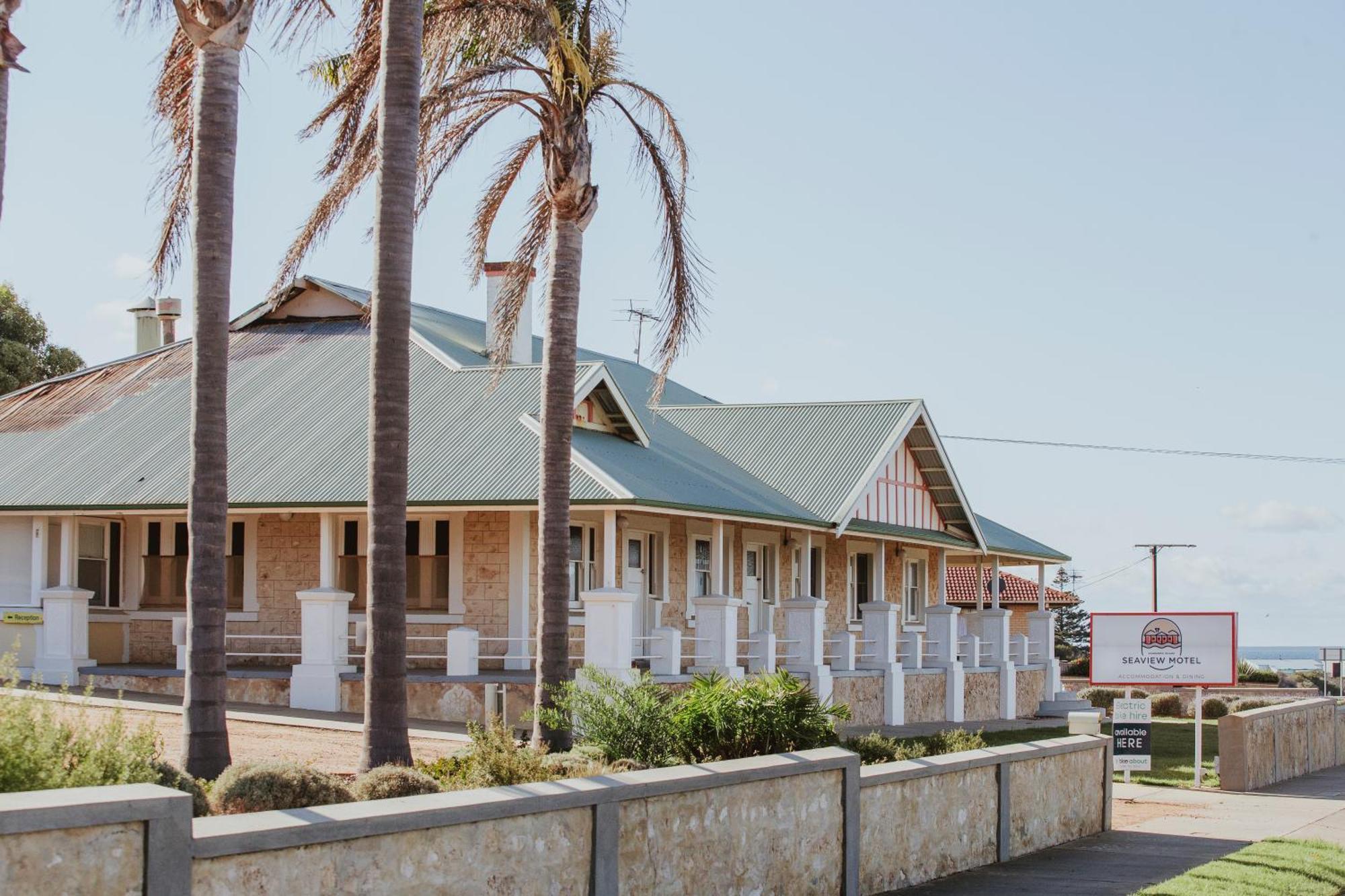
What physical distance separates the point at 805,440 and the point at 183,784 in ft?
76.7

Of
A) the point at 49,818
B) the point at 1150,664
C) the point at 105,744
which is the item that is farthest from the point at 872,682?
the point at 49,818

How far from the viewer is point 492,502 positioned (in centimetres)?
2327

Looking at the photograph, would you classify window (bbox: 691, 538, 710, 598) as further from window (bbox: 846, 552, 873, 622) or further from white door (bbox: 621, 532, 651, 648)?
window (bbox: 846, 552, 873, 622)

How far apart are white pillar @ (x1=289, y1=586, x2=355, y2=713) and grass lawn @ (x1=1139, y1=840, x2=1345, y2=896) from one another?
1224 centimetres

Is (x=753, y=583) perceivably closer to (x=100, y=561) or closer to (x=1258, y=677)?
(x=100, y=561)

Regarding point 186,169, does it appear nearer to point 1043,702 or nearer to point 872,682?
point 872,682

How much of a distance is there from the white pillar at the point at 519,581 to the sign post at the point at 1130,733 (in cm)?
834

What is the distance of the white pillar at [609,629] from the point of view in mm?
21484

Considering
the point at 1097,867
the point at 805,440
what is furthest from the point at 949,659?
the point at 1097,867

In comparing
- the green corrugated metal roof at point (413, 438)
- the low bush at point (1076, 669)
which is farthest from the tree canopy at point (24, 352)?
the low bush at point (1076, 669)

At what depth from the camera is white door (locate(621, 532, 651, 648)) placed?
2712 cm

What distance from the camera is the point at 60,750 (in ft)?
28.5

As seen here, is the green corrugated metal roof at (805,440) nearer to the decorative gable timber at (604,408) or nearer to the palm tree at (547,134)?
the decorative gable timber at (604,408)

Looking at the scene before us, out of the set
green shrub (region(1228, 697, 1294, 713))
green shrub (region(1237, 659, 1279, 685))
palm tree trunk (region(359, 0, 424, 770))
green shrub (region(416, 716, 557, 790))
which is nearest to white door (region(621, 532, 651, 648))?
palm tree trunk (region(359, 0, 424, 770))
